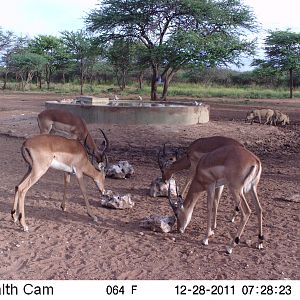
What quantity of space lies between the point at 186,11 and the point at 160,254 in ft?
77.0

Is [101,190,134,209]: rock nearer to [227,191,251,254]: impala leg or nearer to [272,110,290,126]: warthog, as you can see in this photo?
[227,191,251,254]: impala leg

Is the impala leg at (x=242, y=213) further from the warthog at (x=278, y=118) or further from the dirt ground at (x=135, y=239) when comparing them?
the warthog at (x=278, y=118)

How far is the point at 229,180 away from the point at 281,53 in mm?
38931

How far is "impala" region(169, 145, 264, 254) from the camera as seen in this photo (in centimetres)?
536

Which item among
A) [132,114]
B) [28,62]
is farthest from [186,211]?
[28,62]

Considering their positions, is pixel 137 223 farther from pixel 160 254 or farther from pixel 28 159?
pixel 28 159

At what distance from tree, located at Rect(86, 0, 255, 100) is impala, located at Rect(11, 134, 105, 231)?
1977 centimetres

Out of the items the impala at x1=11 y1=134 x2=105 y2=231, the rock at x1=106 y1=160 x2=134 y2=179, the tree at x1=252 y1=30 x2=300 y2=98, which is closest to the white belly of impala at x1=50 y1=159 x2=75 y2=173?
the impala at x1=11 y1=134 x2=105 y2=231

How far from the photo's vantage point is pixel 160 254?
5.23 meters

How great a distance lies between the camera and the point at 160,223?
5.91 metres

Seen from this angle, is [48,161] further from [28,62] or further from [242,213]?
[28,62]

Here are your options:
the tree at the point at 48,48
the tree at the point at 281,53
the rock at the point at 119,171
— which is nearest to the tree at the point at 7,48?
the tree at the point at 48,48
